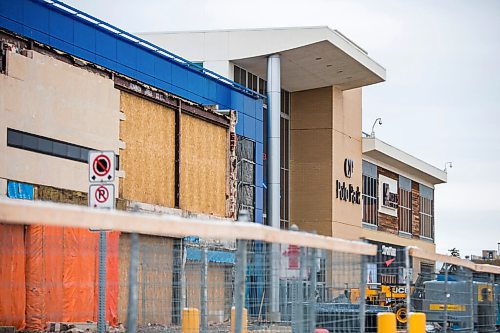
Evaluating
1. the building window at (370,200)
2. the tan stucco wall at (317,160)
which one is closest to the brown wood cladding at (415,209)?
the building window at (370,200)

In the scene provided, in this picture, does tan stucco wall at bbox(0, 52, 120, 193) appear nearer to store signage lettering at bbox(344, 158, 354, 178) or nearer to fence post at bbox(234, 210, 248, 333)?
fence post at bbox(234, 210, 248, 333)

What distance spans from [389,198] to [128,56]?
41168 mm

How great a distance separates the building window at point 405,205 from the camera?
259ft

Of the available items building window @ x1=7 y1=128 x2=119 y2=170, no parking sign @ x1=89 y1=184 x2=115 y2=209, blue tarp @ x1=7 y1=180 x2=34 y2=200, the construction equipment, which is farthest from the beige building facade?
no parking sign @ x1=89 y1=184 x2=115 y2=209

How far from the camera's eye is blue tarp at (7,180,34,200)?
91.0 feet

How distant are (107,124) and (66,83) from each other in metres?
2.92

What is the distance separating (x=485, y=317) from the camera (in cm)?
2223

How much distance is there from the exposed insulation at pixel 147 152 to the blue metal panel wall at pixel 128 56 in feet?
5.85

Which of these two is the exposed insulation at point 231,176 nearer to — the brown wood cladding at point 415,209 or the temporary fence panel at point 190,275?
the temporary fence panel at point 190,275

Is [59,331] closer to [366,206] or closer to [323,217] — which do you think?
[323,217]

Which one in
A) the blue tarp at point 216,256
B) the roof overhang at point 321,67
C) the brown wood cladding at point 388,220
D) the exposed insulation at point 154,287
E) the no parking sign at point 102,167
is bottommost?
the exposed insulation at point 154,287

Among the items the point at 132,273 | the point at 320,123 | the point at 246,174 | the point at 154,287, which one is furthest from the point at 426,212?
the point at 132,273

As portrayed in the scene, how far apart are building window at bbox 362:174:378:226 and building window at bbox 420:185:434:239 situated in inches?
566

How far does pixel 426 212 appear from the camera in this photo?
3460 inches
